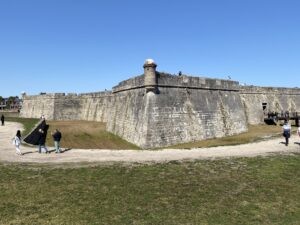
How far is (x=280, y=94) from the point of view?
46.3m

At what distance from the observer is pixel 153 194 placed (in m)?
10.5

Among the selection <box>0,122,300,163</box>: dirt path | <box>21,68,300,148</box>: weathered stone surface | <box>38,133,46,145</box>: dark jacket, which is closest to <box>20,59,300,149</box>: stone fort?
<box>21,68,300,148</box>: weathered stone surface

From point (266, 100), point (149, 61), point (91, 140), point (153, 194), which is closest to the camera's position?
point (153, 194)

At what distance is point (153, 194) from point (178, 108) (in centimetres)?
1726

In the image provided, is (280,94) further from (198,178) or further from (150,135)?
(198,178)

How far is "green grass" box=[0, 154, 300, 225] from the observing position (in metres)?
8.81

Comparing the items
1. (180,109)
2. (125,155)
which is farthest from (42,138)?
(180,109)

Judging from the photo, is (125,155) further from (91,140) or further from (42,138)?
(91,140)

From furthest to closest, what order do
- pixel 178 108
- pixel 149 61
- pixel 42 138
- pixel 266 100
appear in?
pixel 266 100 < pixel 178 108 < pixel 149 61 < pixel 42 138

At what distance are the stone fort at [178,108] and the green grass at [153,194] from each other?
1137cm

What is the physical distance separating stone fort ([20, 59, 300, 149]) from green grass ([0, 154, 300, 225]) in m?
11.4

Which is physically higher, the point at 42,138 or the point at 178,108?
the point at 178,108

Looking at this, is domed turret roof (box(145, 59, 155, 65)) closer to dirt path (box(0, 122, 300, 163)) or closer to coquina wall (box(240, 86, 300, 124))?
dirt path (box(0, 122, 300, 163))

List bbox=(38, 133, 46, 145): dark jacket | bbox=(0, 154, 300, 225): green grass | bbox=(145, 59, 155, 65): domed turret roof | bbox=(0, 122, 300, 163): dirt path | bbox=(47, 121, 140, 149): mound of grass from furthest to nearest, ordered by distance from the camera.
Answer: bbox=(47, 121, 140, 149): mound of grass < bbox=(145, 59, 155, 65): domed turret roof < bbox=(38, 133, 46, 145): dark jacket < bbox=(0, 122, 300, 163): dirt path < bbox=(0, 154, 300, 225): green grass
